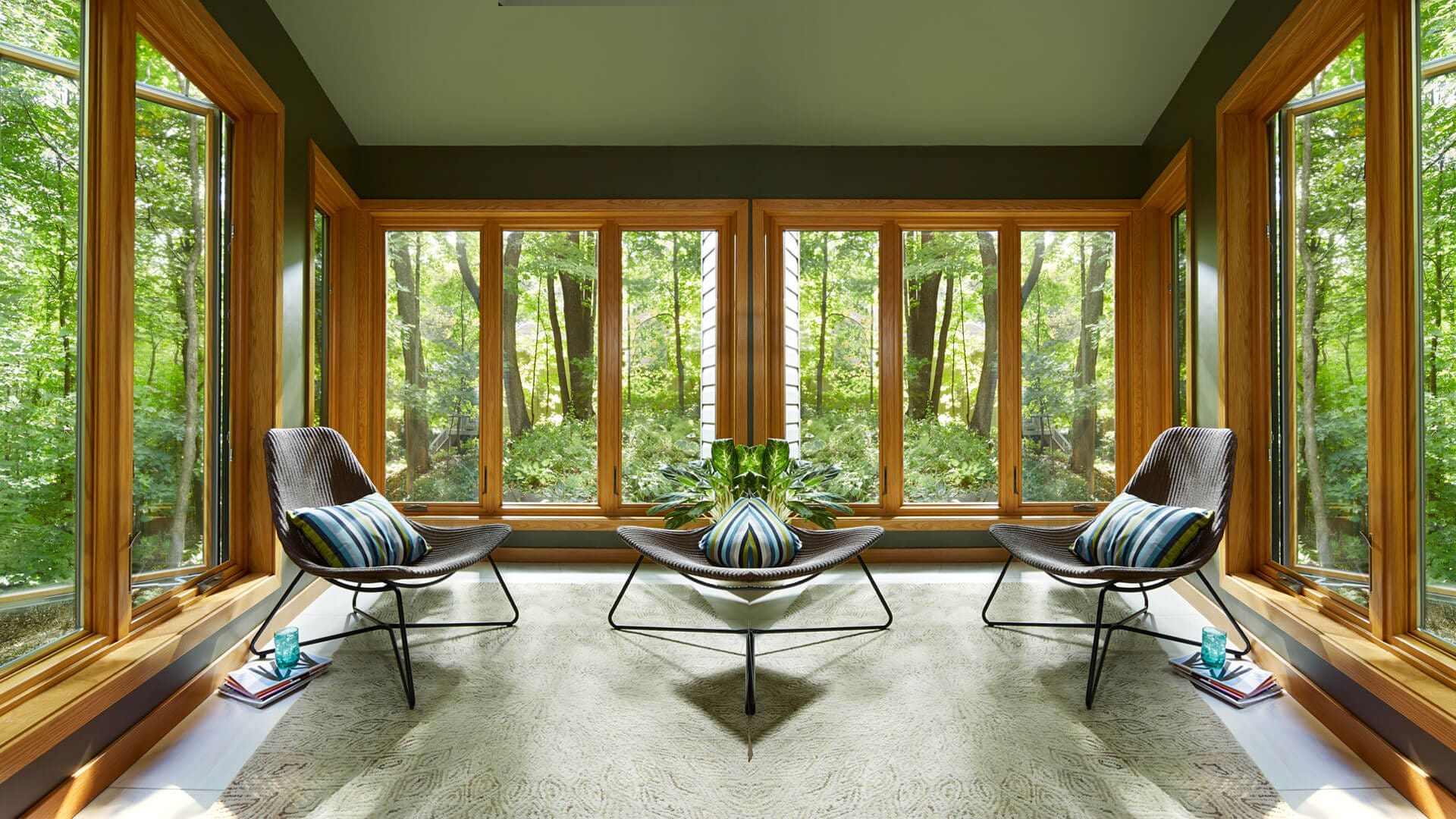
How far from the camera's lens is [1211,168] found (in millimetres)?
2840

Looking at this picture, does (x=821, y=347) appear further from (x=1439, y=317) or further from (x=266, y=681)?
(x=266, y=681)

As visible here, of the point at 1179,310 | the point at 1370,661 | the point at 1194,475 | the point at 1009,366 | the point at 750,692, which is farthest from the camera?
the point at 1009,366

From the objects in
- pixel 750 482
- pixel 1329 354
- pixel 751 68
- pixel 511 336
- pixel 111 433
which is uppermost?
pixel 751 68

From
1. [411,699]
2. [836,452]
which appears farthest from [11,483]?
[836,452]

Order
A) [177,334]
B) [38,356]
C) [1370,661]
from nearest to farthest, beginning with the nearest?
1. [38,356]
2. [1370,661]
3. [177,334]

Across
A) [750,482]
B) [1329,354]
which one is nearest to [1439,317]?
[1329,354]

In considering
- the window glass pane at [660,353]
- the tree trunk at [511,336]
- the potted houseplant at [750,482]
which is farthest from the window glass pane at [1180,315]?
the tree trunk at [511,336]

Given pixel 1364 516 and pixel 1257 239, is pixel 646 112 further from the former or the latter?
pixel 1364 516

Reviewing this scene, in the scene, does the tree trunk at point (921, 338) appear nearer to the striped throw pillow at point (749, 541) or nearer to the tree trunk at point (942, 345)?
the tree trunk at point (942, 345)

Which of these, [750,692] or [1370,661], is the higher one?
[1370,661]

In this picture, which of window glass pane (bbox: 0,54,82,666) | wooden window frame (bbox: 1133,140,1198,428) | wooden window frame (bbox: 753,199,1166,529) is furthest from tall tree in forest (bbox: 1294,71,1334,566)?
window glass pane (bbox: 0,54,82,666)

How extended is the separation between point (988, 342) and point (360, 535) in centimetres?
333

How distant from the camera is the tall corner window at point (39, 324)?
1.53 metres

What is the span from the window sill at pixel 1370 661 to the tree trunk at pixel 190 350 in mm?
3598
